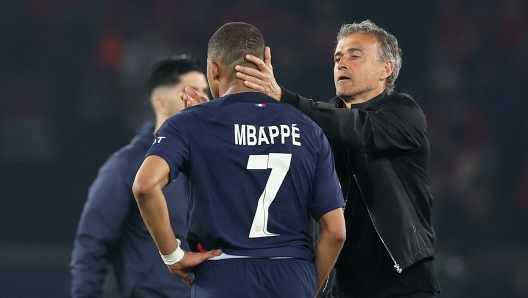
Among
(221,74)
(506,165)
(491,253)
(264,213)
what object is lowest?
(491,253)

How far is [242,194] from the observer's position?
238 cm

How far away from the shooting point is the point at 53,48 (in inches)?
336

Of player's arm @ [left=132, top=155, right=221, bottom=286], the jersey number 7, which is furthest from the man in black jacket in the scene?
player's arm @ [left=132, top=155, right=221, bottom=286]

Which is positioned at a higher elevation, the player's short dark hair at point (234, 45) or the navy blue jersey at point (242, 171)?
the player's short dark hair at point (234, 45)

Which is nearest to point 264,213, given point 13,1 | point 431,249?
point 431,249

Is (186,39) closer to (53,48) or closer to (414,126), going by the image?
(53,48)

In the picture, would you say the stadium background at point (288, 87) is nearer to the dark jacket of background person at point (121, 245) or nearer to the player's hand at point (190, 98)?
the dark jacket of background person at point (121, 245)


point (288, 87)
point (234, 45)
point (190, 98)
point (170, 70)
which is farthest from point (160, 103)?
point (288, 87)

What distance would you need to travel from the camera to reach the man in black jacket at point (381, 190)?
2877 millimetres

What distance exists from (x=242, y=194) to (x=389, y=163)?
0.89 m

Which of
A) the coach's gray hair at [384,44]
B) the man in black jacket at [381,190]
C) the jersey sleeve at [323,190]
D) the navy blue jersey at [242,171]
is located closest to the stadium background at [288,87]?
the coach's gray hair at [384,44]

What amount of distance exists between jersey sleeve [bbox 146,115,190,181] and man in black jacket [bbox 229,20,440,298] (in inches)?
20.1

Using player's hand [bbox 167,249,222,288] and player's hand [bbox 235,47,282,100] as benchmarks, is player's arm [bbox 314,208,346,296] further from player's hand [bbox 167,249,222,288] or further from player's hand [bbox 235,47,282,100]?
player's hand [bbox 235,47,282,100]

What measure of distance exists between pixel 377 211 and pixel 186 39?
615cm
